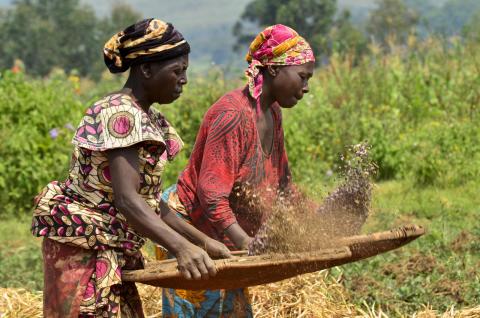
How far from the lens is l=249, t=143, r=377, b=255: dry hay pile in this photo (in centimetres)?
330

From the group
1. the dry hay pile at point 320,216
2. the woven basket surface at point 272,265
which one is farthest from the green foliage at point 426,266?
the woven basket surface at point 272,265

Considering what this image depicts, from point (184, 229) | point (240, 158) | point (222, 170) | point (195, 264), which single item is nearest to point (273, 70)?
point (240, 158)

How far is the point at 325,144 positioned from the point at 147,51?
6.47m

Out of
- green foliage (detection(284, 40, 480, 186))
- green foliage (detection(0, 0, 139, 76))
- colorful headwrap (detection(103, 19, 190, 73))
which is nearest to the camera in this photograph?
colorful headwrap (detection(103, 19, 190, 73))

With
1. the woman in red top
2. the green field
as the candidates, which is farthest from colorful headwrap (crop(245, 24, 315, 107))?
the green field

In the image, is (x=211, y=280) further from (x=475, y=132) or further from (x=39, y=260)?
(x=475, y=132)

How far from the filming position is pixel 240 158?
13.0 ft

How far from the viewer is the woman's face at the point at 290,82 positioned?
4.04 meters

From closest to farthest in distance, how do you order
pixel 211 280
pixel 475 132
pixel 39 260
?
pixel 211 280 < pixel 39 260 < pixel 475 132

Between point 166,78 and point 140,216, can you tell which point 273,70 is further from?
point 140,216

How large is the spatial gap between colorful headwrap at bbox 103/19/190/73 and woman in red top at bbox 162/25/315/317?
2.21 feet

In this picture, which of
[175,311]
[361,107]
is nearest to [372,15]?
[361,107]

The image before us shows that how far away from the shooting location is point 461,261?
243 inches

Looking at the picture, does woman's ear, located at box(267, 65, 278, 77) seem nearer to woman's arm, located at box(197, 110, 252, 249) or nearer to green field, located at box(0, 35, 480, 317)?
woman's arm, located at box(197, 110, 252, 249)
